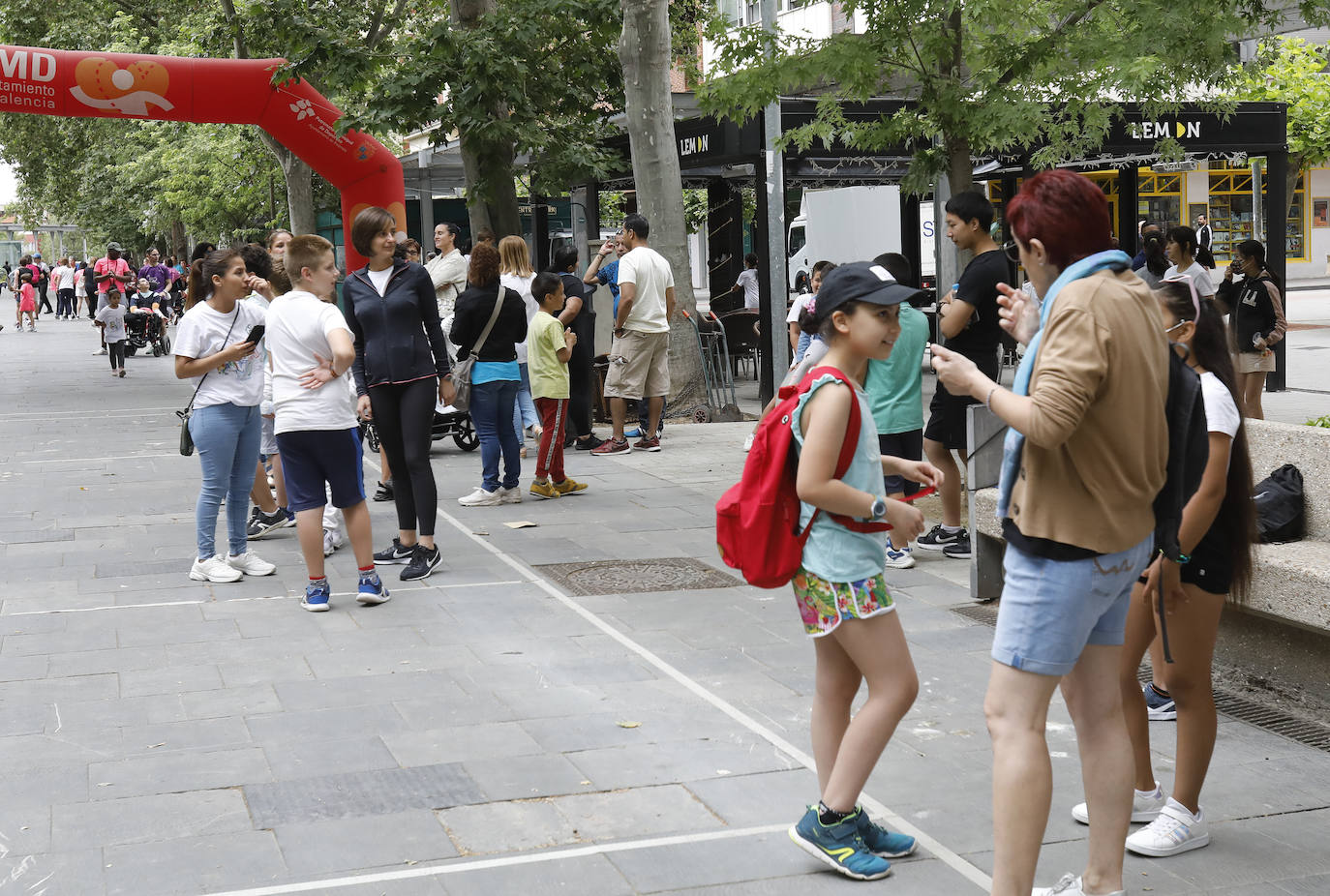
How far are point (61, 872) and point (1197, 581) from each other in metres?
3.30

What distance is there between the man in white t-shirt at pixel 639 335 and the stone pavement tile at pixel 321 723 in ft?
24.8

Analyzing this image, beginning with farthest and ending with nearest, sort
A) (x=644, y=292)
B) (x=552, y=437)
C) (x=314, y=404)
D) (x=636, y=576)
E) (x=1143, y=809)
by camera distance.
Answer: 1. (x=644, y=292)
2. (x=552, y=437)
3. (x=636, y=576)
4. (x=314, y=404)
5. (x=1143, y=809)

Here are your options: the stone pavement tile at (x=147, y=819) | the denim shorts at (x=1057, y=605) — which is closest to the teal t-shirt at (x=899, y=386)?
the stone pavement tile at (x=147, y=819)

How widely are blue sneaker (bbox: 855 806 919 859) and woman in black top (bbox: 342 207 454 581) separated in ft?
14.4

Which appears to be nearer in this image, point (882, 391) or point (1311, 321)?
point (882, 391)

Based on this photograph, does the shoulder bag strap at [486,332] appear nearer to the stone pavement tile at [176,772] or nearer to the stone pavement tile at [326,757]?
the stone pavement tile at [326,757]

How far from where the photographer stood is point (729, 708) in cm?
557

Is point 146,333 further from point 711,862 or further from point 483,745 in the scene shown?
point 711,862

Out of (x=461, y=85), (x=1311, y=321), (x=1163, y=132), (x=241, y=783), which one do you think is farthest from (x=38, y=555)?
(x=1311, y=321)

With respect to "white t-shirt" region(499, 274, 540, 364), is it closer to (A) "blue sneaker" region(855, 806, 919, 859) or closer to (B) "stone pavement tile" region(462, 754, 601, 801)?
(B) "stone pavement tile" region(462, 754, 601, 801)

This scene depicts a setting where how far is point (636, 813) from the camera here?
4.52 meters

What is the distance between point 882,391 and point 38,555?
5.16 metres

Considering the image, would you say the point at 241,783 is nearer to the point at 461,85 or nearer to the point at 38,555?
the point at 38,555

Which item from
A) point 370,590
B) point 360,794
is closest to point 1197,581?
point 360,794
